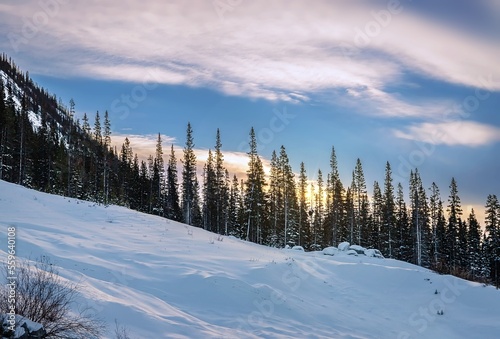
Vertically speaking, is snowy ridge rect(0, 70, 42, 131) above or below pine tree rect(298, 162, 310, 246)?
above

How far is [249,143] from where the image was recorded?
55719 millimetres

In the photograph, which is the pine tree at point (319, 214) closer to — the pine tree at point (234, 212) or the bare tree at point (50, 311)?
the pine tree at point (234, 212)

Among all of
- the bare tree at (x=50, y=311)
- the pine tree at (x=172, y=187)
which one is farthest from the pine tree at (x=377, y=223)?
the bare tree at (x=50, y=311)

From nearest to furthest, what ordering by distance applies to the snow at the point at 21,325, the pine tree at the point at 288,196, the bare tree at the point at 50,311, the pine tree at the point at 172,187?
the snow at the point at 21,325, the bare tree at the point at 50,311, the pine tree at the point at 288,196, the pine tree at the point at 172,187

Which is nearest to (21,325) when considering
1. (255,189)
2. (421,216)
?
(255,189)

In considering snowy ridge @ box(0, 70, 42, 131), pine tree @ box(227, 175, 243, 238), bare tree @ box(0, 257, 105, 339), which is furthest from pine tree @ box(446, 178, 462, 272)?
snowy ridge @ box(0, 70, 42, 131)

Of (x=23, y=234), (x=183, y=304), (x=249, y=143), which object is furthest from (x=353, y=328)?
(x=249, y=143)

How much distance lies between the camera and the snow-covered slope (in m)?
9.47

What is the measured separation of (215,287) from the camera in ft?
40.5

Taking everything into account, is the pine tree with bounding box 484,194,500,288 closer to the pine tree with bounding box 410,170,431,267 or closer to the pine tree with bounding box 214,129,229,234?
the pine tree with bounding box 410,170,431,267

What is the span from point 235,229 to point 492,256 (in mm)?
39611

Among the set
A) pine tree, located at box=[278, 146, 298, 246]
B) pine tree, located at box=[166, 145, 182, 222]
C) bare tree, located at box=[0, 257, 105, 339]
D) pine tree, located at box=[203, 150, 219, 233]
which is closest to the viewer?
bare tree, located at box=[0, 257, 105, 339]

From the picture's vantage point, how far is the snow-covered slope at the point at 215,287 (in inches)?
373

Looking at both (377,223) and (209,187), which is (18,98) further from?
(377,223)
